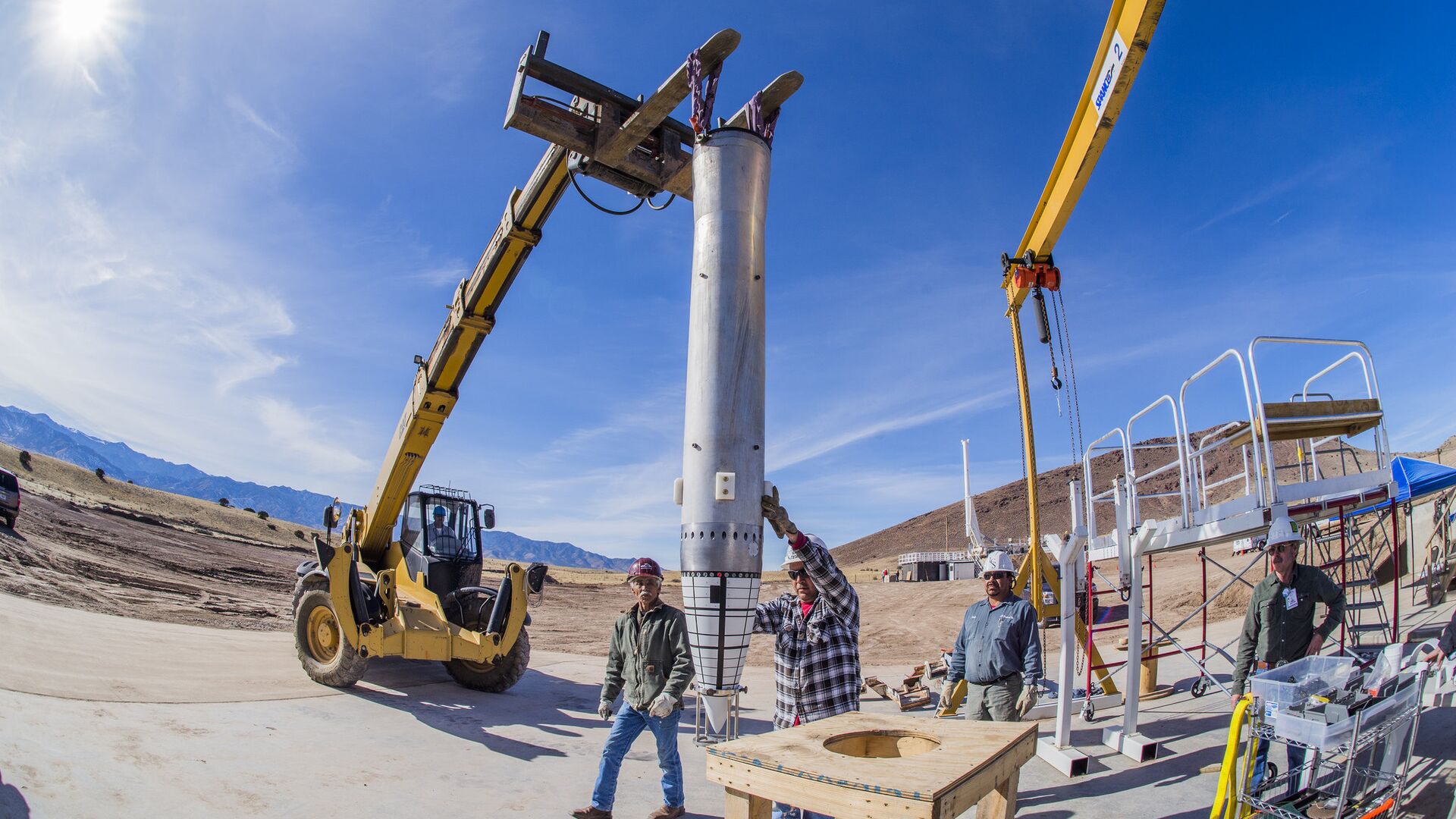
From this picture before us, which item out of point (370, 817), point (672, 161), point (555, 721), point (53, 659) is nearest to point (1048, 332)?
point (672, 161)

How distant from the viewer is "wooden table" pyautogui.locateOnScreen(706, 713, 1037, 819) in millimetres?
3111

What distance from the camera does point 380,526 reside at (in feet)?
38.8

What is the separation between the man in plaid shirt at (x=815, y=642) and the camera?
511 centimetres

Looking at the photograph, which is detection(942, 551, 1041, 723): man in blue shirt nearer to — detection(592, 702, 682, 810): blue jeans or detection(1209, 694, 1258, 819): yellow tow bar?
detection(1209, 694, 1258, 819): yellow tow bar

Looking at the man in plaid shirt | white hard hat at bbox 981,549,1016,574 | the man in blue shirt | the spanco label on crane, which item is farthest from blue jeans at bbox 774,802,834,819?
the spanco label on crane

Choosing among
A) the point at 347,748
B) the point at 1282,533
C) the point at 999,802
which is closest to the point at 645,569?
the point at 999,802

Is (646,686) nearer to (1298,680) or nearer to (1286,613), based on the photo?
(1298,680)

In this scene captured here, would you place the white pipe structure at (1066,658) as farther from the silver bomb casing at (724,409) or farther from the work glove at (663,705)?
the work glove at (663,705)

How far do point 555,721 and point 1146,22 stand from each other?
10.0 m

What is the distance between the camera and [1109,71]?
8.39 m

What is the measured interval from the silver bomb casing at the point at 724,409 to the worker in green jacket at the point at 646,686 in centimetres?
40

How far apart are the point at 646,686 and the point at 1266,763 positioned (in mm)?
4528

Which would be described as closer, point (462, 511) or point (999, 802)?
point (999, 802)

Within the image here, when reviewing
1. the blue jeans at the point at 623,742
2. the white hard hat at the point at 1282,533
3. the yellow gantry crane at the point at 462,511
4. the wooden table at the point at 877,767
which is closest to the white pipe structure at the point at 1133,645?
the white hard hat at the point at 1282,533
